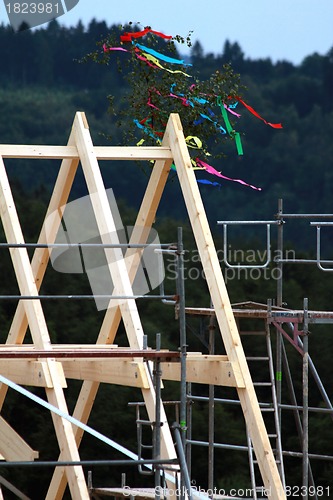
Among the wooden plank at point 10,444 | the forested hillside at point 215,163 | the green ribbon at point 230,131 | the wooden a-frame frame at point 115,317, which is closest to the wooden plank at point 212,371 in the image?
the wooden a-frame frame at point 115,317

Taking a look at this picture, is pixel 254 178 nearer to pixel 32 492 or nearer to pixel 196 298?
pixel 196 298

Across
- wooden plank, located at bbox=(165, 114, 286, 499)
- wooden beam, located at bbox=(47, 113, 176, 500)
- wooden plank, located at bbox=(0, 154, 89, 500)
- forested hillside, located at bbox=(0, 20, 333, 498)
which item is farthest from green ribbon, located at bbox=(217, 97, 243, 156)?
forested hillside, located at bbox=(0, 20, 333, 498)

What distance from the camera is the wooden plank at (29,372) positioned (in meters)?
8.73

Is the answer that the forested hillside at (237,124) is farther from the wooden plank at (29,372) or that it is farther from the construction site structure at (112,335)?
the wooden plank at (29,372)

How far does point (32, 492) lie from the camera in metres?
21.8

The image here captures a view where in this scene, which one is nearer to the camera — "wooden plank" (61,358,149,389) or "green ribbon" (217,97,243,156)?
"wooden plank" (61,358,149,389)

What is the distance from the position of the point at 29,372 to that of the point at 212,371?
4.65ft

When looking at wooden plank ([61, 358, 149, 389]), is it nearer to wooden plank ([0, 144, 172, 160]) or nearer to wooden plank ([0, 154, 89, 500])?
wooden plank ([0, 154, 89, 500])

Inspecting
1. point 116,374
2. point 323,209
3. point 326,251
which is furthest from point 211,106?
point 323,209

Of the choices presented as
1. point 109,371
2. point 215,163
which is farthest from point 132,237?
point 215,163

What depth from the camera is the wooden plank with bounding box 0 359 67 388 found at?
28.6 feet

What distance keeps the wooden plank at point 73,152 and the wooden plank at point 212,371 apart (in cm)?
173

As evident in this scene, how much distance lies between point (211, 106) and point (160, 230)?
49.7 ft

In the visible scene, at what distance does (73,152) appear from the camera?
9.67 m
